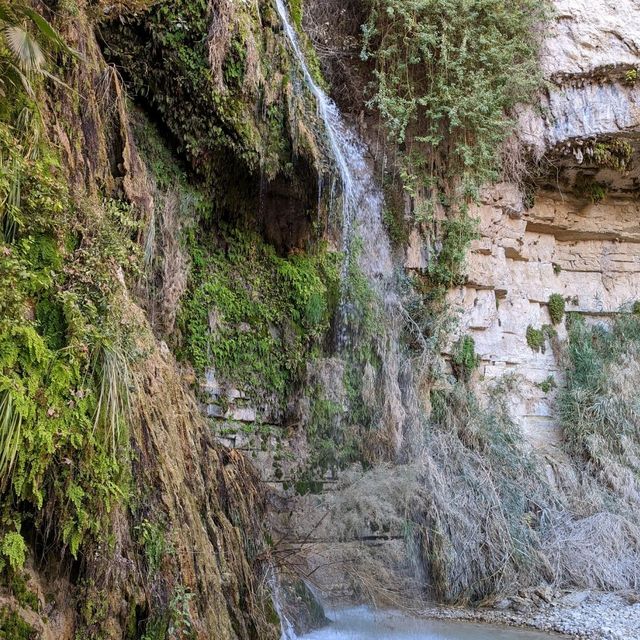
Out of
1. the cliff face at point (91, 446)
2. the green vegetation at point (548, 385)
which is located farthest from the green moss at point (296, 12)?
the green vegetation at point (548, 385)

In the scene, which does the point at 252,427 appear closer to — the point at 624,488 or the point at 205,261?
the point at 205,261

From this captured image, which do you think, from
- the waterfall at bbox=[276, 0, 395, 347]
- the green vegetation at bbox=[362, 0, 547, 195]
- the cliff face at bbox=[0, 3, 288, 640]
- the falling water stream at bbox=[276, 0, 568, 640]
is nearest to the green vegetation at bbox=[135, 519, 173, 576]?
the cliff face at bbox=[0, 3, 288, 640]

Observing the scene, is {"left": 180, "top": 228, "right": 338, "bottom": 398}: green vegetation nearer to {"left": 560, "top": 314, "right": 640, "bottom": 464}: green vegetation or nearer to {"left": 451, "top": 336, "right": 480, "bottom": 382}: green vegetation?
{"left": 451, "top": 336, "right": 480, "bottom": 382}: green vegetation

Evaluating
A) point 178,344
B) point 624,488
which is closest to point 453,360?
point 624,488

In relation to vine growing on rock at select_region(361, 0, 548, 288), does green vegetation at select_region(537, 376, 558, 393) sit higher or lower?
lower

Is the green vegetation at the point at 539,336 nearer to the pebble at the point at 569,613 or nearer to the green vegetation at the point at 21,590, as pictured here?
the pebble at the point at 569,613

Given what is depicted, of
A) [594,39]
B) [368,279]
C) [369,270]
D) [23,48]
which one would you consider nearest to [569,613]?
[368,279]

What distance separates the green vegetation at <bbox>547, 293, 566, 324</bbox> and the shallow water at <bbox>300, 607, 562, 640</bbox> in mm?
6300

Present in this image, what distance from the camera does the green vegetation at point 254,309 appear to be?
22.2 feet

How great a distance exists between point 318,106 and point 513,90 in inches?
132

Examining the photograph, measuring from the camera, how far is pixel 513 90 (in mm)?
9227

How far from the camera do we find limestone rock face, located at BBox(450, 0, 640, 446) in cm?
965

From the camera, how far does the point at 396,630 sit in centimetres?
541

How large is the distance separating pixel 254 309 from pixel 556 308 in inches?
246
